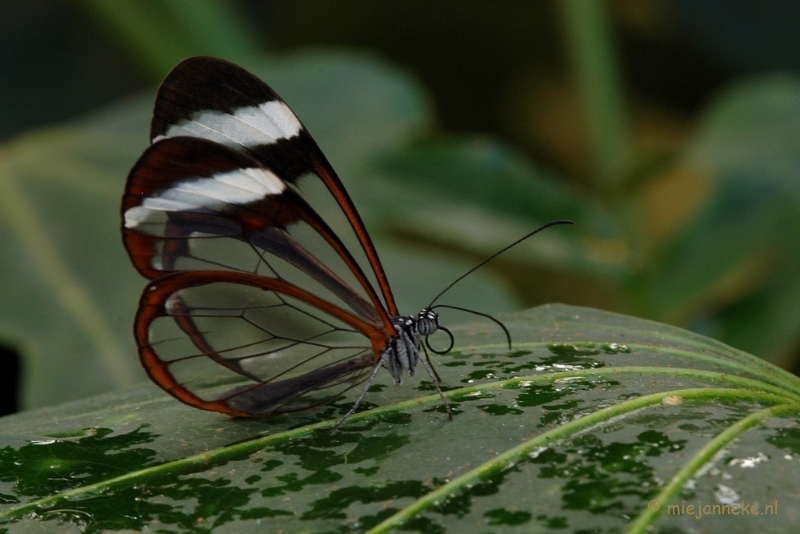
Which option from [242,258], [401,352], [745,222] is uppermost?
[745,222]

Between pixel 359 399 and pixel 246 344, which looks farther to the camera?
pixel 246 344

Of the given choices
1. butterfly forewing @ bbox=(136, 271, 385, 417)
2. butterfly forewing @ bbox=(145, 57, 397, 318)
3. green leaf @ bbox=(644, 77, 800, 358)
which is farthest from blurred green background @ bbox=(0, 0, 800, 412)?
butterfly forewing @ bbox=(145, 57, 397, 318)

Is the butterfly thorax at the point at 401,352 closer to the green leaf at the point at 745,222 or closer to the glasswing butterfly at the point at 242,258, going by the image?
the glasswing butterfly at the point at 242,258

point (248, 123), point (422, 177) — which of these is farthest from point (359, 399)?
point (422, 177)

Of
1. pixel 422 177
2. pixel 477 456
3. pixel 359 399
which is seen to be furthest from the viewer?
pixel 422 177

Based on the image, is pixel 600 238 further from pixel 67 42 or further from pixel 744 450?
pixel 67 42

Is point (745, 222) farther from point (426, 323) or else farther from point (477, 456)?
point (477, 456)

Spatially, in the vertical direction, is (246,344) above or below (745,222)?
below

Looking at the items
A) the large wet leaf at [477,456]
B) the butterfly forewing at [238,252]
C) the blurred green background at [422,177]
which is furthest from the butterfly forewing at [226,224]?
the blurred green background at [422,177]
